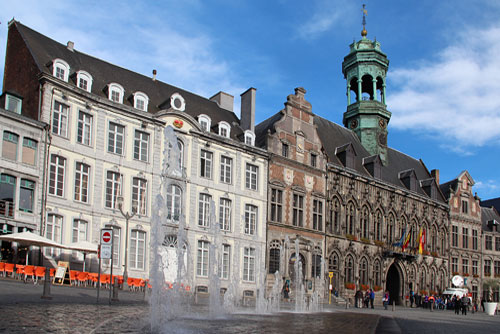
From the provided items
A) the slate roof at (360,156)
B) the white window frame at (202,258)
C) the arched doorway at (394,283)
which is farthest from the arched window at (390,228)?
the white window frame at (202,258)

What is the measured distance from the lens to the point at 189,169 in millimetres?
35031

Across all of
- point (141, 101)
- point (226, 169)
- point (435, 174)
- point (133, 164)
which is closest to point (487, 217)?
point (435, 174)

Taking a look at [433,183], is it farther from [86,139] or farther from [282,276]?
[86,139]

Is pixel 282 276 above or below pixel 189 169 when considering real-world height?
below

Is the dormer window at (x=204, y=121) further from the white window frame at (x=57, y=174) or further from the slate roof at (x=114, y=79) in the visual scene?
the white window frame at (x=57, y=174)

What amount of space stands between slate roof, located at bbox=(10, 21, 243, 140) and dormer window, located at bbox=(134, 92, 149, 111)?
0.38 meters

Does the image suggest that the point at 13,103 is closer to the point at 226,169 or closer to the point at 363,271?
the point at 226,169

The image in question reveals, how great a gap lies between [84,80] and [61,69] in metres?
1.45

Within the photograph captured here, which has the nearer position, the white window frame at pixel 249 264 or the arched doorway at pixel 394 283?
the white window frame at pixel 249 264

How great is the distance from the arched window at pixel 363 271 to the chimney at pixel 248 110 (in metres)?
13.9

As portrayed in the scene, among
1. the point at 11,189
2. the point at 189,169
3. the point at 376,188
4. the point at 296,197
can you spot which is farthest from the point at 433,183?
the point at 11,189

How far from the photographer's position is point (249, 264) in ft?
123

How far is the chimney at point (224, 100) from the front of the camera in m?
42.9

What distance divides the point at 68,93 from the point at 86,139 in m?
2.59
